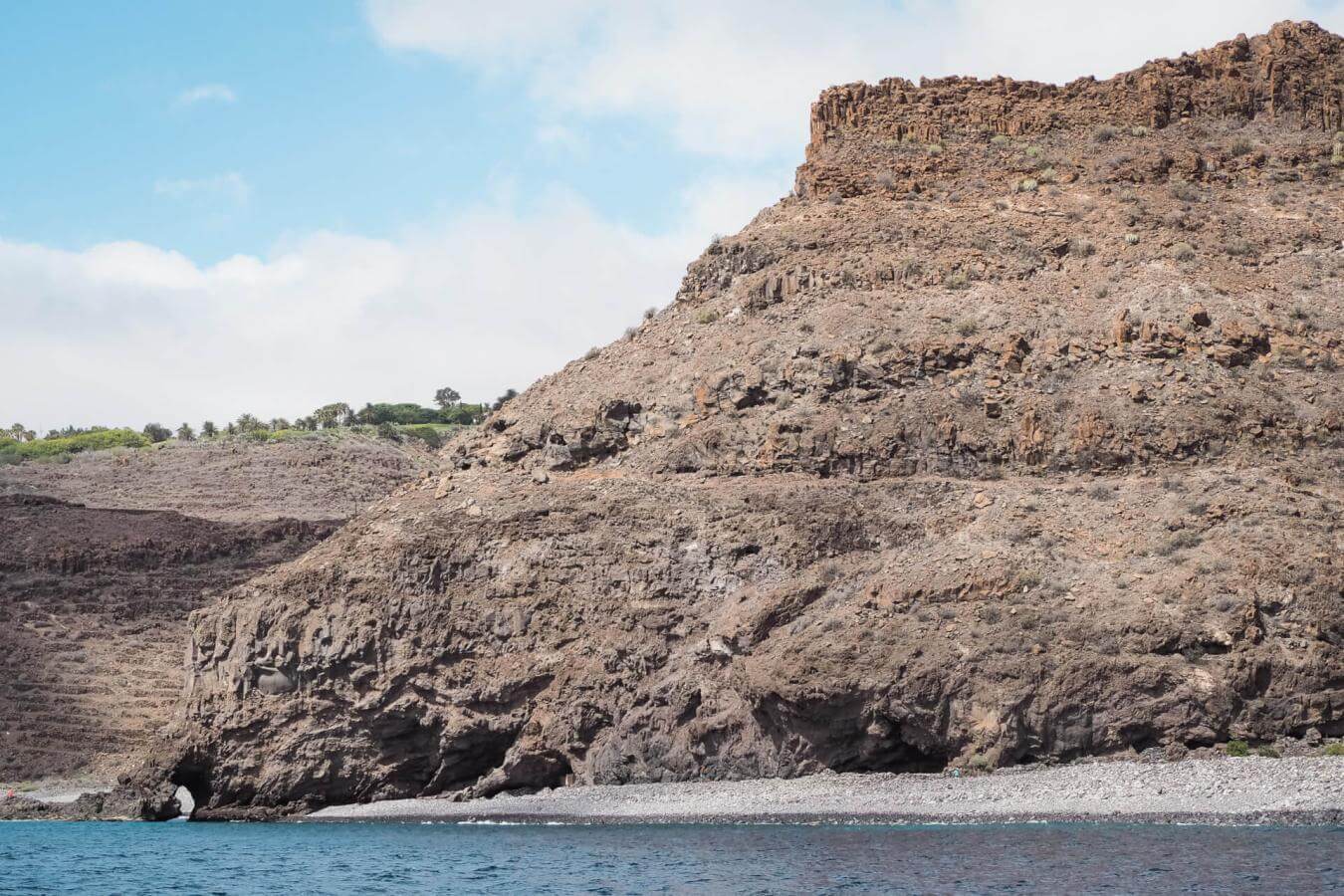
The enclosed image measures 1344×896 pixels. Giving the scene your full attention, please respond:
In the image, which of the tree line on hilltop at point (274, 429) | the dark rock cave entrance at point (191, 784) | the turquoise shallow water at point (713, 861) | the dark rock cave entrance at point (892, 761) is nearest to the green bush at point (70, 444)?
the tree line on hilltop at point (274, 429)

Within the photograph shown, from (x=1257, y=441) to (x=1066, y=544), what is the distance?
5819 millimetres

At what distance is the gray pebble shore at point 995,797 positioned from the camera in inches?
1098

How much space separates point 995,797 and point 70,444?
83190 millimetres

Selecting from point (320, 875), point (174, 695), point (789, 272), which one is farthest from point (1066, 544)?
point (174, 695)

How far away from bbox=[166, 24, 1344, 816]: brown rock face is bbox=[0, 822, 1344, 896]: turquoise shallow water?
379cm

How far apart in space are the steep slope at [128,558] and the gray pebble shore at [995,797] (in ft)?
55.8

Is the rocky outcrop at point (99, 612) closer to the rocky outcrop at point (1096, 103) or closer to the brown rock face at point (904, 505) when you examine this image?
the brown rock face at point (904, 505)

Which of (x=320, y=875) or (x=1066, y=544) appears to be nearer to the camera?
(x=320, y=875)

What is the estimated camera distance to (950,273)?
43938mm

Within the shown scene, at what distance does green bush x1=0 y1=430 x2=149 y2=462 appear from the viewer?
9819 centimetres

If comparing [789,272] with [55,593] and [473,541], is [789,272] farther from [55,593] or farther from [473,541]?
[55,593]

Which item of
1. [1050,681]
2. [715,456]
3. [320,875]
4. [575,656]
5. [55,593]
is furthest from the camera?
[55,593]

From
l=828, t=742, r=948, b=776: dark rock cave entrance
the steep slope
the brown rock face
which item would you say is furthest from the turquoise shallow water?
the steep slope

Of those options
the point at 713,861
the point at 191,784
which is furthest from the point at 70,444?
the point at 713,861
